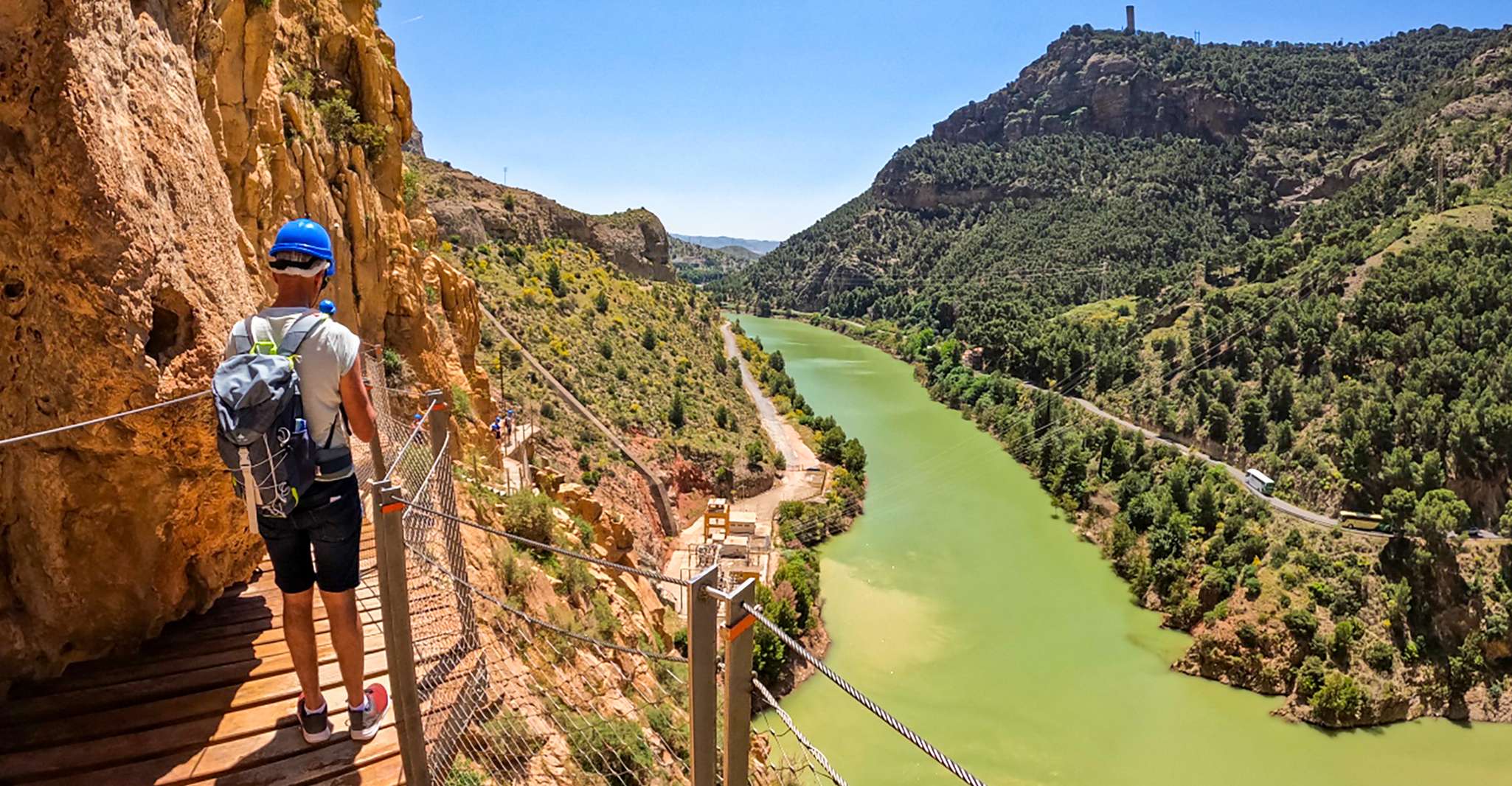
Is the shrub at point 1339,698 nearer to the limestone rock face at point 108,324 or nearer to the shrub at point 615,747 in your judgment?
the shrub at point 615,747

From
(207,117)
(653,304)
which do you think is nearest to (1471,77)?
(653,304)

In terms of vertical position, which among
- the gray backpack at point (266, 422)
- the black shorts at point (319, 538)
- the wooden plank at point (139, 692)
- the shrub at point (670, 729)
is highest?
the gray backpack at point (266, 422)

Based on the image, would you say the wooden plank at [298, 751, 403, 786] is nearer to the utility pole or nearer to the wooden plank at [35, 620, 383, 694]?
the wooden plank at [35, 620, 383, 694]

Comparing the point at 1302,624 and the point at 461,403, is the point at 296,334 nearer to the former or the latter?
the point at 461,403

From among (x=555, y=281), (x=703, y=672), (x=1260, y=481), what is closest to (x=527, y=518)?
(x=703, y=672)

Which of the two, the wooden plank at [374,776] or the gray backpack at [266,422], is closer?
the gray backpack at [266,422]

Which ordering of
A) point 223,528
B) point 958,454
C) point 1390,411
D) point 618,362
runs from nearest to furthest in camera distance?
1. point 223,528
2. point 1390,411
3. point 618,362
4. point 958,454

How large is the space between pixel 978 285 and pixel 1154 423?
4636 cm

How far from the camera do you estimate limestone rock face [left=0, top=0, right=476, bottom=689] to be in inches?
124

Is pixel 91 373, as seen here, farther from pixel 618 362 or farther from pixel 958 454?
pixel 958 454

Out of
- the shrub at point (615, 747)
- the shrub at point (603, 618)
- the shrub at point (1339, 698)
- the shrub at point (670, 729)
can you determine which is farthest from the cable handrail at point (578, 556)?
the shrub at point (1339, 698)

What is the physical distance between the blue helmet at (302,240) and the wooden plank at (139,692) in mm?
1697

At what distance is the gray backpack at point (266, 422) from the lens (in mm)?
2848

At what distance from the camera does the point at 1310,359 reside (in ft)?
122
